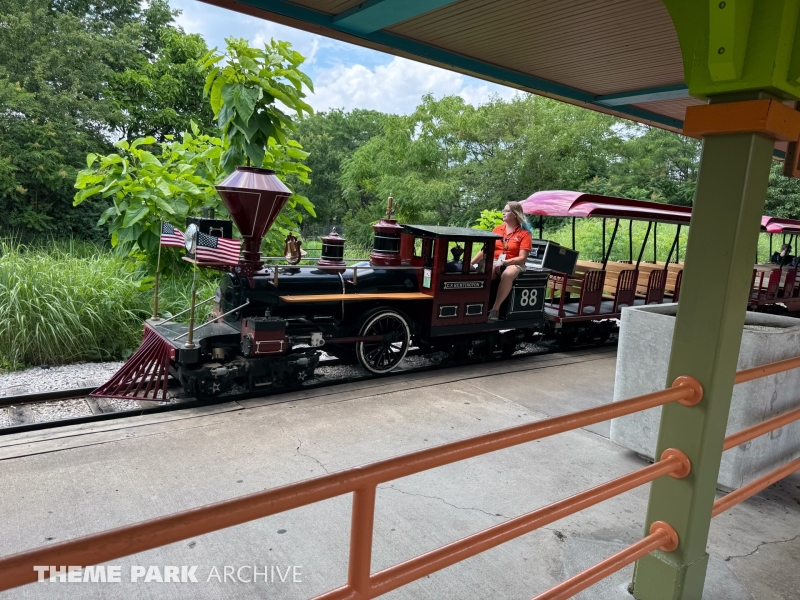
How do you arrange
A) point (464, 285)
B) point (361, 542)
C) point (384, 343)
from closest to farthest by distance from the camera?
point (361, 542)
point (384, 343)
point (464, 285)

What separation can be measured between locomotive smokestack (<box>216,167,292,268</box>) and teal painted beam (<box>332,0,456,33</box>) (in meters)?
1.75

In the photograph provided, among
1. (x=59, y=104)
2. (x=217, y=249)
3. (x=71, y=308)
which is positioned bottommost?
(x=71, y=308)

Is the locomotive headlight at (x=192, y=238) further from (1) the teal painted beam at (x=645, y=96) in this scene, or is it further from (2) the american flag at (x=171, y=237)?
(1) the teal painted beam at (x=645, y=96)

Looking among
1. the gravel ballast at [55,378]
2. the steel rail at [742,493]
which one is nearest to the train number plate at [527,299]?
the steel rail at [742,493]

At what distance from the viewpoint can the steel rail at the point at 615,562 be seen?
188 cm

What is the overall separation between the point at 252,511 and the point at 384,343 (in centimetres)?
560

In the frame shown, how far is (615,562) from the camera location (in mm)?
2066

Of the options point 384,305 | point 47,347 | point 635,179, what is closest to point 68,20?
point 47,347

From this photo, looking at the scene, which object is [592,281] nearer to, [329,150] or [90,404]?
[90,404]

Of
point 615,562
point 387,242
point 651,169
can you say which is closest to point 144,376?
point 387,242

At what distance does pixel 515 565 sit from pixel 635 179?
93.3 feet

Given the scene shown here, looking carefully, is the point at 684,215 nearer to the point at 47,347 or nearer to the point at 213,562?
the point at 213,562

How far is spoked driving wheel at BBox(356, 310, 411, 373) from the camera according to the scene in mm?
6750

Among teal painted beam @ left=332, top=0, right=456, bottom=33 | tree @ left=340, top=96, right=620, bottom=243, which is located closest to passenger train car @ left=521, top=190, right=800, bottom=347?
teal painted beam @ left=332, top=0, right=456, bottom=33
